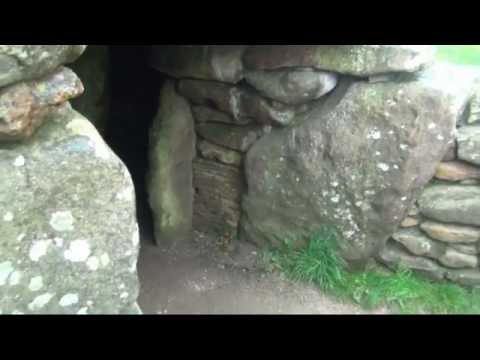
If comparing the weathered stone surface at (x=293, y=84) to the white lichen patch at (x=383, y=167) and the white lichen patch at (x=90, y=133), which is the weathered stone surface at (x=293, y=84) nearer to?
the white lichen patch at (x=383, y=167)

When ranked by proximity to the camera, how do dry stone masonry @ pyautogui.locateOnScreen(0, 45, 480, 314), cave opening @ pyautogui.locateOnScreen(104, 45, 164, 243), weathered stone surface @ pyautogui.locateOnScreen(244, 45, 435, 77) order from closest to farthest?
weathered stone surface @ pyautogui.locateOnScreen(244, 45, 435, 77), dry stone masonry @ pyautogui.locateOnScreen(0, 45, 480, 314), cave opening @ pyautogui.locateOnScreen(104, 45, 164, 243)

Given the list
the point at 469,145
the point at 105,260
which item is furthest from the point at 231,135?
the point at 105,260

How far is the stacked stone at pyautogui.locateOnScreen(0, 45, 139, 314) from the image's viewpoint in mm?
1751

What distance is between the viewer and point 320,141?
3.50 m

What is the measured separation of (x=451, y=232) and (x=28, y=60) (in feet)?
9.57

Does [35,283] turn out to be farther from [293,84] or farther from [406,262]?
[406,262]

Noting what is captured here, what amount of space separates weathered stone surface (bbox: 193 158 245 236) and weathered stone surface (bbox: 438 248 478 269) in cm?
157

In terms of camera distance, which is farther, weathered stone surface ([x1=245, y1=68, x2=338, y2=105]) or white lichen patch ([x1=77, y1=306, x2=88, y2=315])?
weathered stone surface ([x1=245, y1=68, x2=338, y2=105])

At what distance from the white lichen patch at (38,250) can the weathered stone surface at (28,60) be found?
557 millimetres

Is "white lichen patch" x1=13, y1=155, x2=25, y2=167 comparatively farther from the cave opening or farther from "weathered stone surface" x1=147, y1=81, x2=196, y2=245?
the cave opening

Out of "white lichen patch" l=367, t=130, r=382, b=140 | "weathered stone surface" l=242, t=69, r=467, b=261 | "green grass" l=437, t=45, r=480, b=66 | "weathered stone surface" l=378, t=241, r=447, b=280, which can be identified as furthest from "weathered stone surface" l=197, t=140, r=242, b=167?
"green grass" l=437, t=45, r=480, b=66

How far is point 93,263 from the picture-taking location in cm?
191

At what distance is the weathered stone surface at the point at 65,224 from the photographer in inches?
69.8

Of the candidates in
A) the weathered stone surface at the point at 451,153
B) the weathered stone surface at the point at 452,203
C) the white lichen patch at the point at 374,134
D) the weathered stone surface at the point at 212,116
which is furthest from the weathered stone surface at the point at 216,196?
the weathered stone surface at the point at 451,153
